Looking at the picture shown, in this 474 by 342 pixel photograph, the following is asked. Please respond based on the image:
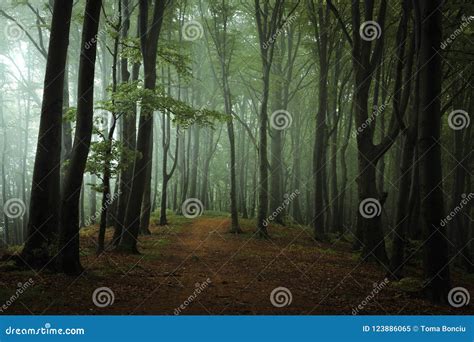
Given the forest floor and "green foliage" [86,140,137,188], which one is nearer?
the forest floor

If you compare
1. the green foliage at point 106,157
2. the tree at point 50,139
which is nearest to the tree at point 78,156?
the tree at point 50,139

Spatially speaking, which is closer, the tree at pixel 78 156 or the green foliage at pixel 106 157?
the tree at pixel 78 156

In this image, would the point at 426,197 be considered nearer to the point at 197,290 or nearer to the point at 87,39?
the point at 197,290

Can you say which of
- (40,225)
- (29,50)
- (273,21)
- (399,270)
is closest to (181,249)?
(40,225)

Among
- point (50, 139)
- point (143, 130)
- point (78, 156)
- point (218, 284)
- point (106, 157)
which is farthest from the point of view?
point (143, 130)

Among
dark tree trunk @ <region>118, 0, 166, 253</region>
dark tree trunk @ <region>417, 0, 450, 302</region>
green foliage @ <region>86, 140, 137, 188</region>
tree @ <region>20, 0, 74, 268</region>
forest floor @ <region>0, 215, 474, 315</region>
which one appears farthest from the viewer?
dark tree trunk @ <region>118, 0, 166, 253</region>

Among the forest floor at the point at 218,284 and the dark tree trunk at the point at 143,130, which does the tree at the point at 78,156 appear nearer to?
the forest floor at the point at 218,284

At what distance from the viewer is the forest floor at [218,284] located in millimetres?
6832

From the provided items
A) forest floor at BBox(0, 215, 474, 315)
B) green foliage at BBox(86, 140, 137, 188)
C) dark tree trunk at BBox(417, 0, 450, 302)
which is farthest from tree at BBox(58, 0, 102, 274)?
dark tree trunk at BBox(417, 0, 450, 302)

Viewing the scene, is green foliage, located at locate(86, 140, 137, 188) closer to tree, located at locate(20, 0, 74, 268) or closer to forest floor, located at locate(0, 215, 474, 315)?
tree, located at locate(20, 0, 74, 268)

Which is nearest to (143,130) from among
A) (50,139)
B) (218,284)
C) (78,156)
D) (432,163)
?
(50,139)

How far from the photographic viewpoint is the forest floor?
269 inches

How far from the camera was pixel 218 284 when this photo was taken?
8.82 meters

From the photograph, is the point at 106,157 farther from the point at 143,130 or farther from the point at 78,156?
the point at 143,130
